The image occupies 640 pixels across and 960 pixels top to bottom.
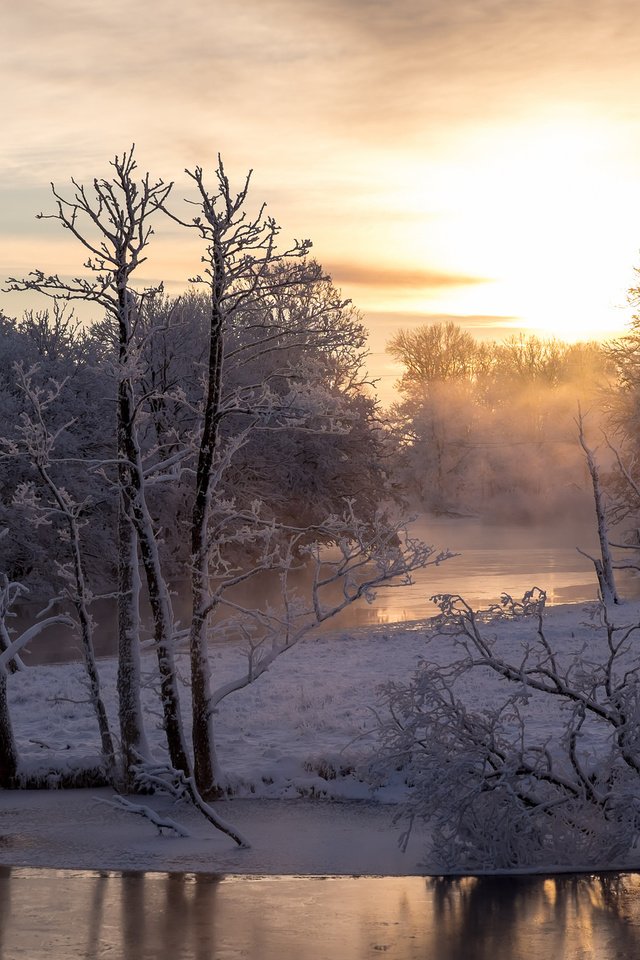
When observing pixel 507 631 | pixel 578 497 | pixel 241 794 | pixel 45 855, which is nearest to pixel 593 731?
pixel 241 794

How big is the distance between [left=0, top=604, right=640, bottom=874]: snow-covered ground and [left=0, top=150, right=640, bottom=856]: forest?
49 centimetres

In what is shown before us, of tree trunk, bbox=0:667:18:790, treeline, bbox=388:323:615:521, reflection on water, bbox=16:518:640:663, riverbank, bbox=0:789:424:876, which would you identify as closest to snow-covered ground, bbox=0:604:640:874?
riverbank, bbox=0:789:424:876

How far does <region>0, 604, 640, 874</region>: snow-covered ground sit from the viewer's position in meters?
11.5

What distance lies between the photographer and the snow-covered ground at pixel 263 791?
11469 millimetres

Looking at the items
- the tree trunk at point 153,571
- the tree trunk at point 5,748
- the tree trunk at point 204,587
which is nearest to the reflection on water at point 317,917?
the tree trunk at point 153,571

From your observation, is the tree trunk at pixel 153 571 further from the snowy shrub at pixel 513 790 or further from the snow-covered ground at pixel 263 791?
the snowy shrub at pixel 513 790

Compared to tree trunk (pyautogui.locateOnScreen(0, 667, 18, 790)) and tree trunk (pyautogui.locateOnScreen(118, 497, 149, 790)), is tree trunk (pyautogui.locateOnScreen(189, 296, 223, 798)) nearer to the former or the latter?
tree trunk (pyautogui.locateOnScreen(118, 497, 149, 790))

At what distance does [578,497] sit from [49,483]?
66.1 m

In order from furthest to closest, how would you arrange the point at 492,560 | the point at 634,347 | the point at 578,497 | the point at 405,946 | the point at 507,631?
the point at 578,497 < the point at 492,560 < the point at 634,347 < the point at 507,631 < the point at 405,946

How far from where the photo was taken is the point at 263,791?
14.0m

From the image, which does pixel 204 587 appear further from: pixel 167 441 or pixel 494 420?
pixel 494 420

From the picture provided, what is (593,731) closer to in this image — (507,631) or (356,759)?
(356,759)

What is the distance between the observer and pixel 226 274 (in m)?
13.5

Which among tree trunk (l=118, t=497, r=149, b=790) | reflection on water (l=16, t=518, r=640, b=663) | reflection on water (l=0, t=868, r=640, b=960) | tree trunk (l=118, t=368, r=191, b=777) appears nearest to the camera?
reflection on water (l=0, t=868, r=640, b=960)
